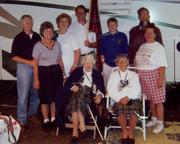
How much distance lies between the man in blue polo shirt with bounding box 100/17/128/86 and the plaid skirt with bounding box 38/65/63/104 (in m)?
0.84

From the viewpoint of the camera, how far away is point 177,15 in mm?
7969

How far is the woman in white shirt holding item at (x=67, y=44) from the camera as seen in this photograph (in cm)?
697

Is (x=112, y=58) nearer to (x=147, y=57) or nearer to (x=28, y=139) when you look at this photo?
(x=147, y=57)

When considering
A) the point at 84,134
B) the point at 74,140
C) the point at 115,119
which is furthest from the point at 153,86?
the point at 74,140

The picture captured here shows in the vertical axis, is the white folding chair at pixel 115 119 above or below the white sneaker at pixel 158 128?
above

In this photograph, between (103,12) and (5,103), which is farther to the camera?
(5,103)

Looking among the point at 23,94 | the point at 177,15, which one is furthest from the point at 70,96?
the point at 177,15

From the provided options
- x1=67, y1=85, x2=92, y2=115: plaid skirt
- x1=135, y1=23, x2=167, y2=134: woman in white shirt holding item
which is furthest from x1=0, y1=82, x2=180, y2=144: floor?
x1=67, y1=85, x2=92, y2=115: plaid skirt

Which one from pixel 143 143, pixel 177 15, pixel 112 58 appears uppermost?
pixel 177 15

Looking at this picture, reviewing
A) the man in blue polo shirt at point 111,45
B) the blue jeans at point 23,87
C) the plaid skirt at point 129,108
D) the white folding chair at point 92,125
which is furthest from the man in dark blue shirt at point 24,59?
the plaid skirt at point 129,108

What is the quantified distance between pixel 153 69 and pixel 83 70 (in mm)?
978

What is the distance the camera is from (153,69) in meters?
6.76

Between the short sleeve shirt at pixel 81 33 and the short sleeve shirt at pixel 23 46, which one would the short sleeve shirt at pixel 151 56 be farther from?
the short sleeve shirt at pixel 23 46

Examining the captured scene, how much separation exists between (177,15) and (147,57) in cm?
155
